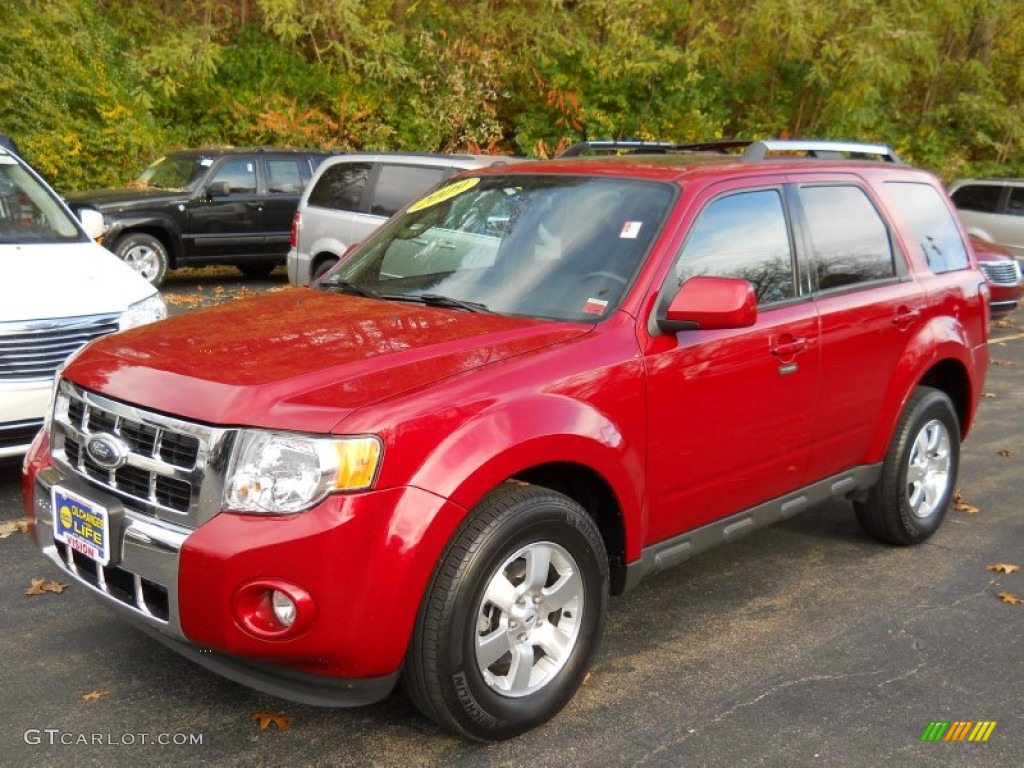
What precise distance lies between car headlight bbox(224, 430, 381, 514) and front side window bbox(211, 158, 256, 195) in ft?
40.8

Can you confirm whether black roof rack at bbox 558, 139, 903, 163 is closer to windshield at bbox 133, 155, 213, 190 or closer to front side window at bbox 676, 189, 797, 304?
front side window at bbox 676, 189, 797, 304

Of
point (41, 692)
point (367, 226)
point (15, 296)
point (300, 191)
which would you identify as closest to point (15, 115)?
point (300, 191)

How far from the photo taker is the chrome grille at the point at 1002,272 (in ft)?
43.0

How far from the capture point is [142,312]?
19.7 feet

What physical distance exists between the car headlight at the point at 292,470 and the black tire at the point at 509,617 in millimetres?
407

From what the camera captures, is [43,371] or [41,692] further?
[43,371]

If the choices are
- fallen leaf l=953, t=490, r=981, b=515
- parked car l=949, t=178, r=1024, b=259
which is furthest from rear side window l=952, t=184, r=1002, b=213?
fallen leaf l=953, t=490, r=981, b=515

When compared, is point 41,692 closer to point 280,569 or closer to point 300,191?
point 280,569

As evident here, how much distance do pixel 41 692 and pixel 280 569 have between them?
1311mm

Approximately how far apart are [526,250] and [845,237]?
1608 mm

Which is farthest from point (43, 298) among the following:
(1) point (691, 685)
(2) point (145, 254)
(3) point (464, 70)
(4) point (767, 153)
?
(3) point (464, 70)

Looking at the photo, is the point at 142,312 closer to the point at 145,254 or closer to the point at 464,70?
the point at 145,254

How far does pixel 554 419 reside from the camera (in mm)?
3500

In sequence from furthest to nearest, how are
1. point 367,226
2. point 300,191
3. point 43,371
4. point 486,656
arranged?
point 300,191
point 367,226
point 43,371
point 486,656
